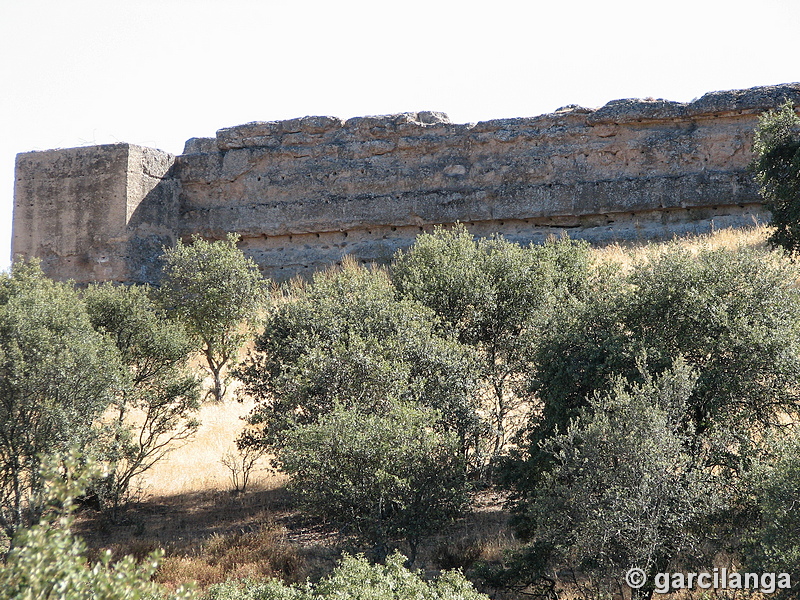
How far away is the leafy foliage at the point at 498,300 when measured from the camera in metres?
12.3

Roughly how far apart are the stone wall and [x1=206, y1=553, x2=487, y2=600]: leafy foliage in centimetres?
1434

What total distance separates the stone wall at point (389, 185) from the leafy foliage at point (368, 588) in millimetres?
14341

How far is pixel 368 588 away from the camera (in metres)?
7.59

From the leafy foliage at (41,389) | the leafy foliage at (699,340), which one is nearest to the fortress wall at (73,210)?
the leafy foliage at (41,389)

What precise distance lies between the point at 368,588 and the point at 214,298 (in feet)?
34.5

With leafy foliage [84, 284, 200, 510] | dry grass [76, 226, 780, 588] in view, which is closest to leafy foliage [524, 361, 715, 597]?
dry grass [76, 226, 780, 588]

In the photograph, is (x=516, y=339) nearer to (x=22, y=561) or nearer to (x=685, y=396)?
(x=685, y=396)

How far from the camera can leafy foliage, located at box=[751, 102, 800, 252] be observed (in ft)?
45.0

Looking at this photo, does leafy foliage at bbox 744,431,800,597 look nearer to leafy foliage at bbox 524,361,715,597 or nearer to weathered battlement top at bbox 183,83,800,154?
leafy foliage at bbox 524,361,715,597

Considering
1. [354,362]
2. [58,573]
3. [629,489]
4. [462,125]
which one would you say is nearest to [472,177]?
[462,125]

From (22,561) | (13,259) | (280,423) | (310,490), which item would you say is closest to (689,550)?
(310,490)

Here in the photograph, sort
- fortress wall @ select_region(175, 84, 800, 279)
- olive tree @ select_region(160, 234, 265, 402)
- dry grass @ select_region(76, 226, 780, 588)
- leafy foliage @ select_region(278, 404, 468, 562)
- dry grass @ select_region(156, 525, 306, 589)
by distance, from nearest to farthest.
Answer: leafy foliage @ select_region(278, 404, 468, 562) < dry grass @ select_region(156, 525, 306, 589) < dry grass @ select_region(76, 226, 780, 588) < olive tree @ select_region(160, 234, 265, 402) < fortress wall @ select_region(175, 84, 800, 279)

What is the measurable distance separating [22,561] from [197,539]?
773 cm

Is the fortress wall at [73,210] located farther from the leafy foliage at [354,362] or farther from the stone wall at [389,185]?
the leafy foliage at [354,362]
